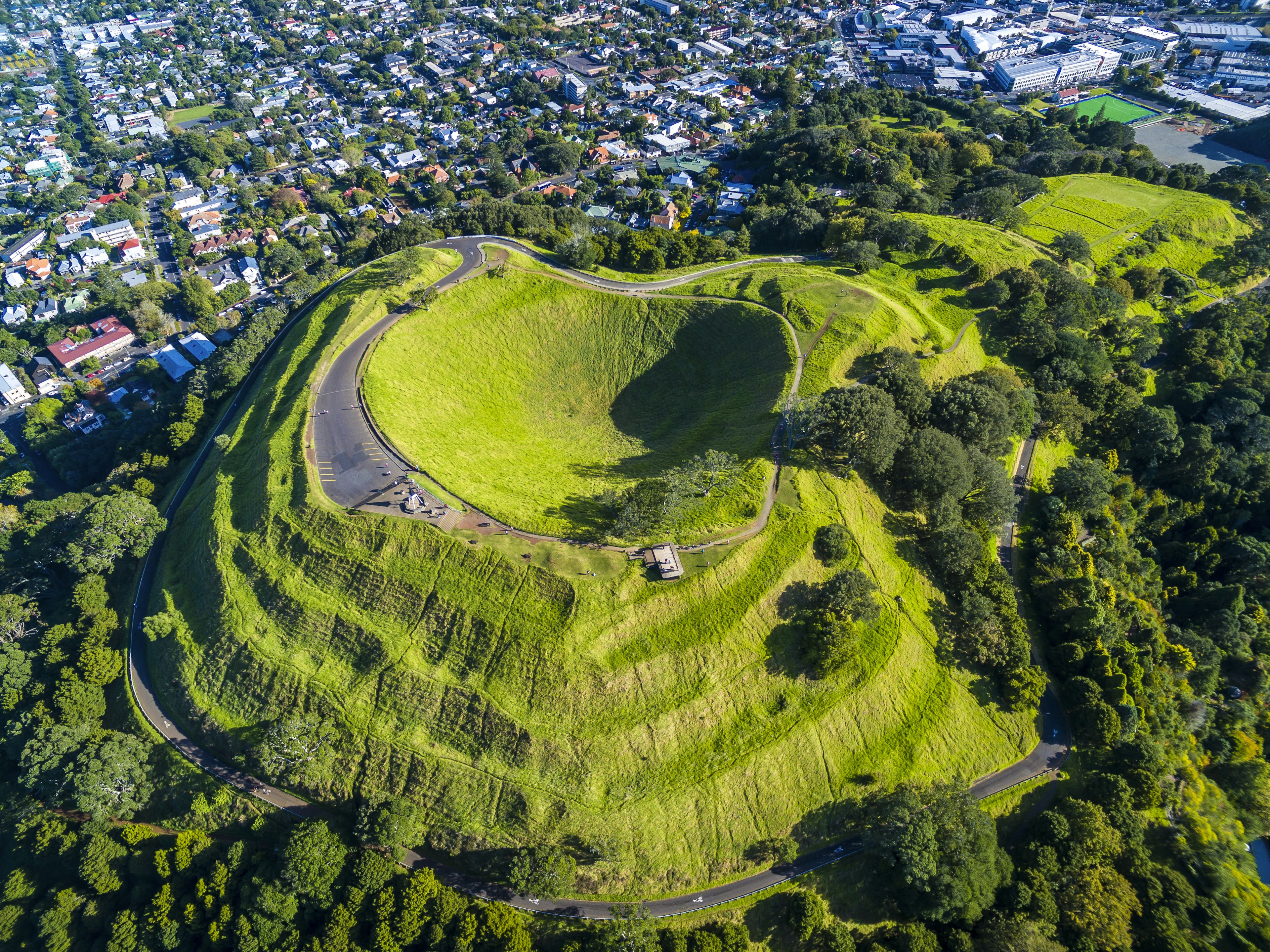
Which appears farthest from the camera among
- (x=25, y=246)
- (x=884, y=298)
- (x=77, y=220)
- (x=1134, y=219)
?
(x=77, y=220)

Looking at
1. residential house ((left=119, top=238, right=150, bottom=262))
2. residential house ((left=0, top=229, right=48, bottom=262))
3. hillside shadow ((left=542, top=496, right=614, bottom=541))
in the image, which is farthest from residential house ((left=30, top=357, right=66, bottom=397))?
hillside shadow ((left=542, top=496, right=614, bottom=541))

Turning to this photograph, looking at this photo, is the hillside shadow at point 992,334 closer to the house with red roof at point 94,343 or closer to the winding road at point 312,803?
the winding road at point 312,803

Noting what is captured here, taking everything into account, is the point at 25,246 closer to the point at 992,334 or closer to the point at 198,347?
the point at 198,347

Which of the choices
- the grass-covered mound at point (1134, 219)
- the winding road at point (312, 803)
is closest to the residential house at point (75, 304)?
the winding road at point (312, 803)

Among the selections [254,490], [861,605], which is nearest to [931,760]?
[861,605]

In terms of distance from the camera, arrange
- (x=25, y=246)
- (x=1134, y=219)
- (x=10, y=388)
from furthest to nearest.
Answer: (x=25, y=246) < (x=1134, y=219) < (x=10, y=388)

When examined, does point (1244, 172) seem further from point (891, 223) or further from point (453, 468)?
point (453, 468)

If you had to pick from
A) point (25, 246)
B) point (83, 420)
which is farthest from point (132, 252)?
point (83, 420)

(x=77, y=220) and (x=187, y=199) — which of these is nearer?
Result: (x=77, y=220)

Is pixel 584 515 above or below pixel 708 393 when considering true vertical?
above
